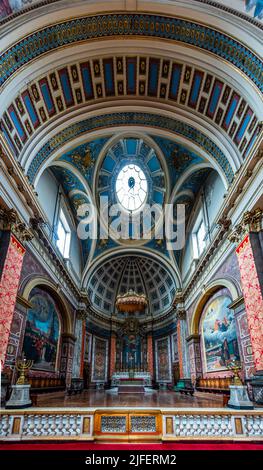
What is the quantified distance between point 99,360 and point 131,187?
14.8m

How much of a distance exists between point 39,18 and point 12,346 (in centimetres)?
1092

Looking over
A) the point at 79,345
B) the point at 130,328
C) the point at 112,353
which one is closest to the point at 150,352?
the point at 130,328

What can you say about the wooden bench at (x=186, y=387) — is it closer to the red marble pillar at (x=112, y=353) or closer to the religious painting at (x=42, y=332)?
the red marble pillar at (x=112, y=353)

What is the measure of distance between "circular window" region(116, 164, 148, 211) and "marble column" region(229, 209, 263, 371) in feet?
36.7

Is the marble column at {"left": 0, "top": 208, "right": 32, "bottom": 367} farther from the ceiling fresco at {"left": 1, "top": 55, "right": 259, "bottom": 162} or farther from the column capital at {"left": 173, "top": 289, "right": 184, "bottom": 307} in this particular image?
the column capital at {"left": 173, "top": 289, "right": 184, "bottom": 307}

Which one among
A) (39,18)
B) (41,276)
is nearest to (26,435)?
(41,276)

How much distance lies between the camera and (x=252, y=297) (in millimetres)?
8242

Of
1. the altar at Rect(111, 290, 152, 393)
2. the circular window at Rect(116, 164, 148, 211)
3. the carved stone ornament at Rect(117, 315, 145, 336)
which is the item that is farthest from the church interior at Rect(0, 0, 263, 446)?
the altar at Rect(111, 290, 152, 393)

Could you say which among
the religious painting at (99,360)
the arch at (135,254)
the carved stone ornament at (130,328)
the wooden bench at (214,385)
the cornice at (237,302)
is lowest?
the wooden bench at (214,385)

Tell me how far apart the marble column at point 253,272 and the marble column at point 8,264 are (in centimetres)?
745

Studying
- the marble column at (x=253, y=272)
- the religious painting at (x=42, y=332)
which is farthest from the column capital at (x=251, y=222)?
the religious painting at (x=42, y=332)

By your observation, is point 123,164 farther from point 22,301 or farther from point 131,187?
point 22,301

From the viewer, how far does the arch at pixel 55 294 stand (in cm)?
1093
